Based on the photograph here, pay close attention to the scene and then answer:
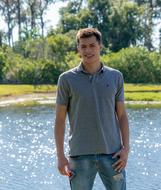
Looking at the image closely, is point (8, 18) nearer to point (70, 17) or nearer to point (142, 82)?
point (70, 17)

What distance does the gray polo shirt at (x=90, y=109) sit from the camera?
5.92 m

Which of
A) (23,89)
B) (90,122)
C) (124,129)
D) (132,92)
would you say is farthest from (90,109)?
(23,89)

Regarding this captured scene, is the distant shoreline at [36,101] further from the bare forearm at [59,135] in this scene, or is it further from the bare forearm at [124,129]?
the bare forearm at [59,135]

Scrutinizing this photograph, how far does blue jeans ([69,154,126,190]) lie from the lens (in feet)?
19.5

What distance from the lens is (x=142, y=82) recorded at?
6438 centimetres

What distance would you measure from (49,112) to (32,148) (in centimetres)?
1749

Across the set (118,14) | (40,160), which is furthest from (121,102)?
(118,14)

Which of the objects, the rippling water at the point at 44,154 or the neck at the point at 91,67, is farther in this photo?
the rippling water at the point at 44,154

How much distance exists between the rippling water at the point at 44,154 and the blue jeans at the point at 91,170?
8482mm

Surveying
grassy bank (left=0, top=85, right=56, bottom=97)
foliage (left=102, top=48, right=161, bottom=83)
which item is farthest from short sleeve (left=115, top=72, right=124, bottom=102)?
foliage (left=102, top=48, right=161, bottom=83)

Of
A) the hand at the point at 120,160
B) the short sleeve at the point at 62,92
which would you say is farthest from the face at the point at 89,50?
the hand at the point at 120,160

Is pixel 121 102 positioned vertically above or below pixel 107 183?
above

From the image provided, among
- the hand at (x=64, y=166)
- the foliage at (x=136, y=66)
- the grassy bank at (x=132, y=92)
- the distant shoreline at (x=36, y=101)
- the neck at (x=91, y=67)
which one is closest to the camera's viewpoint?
the hand at (x=64, y=166)

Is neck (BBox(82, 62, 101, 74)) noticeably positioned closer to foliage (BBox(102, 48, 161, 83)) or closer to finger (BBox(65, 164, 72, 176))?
finger (BBox(65, 164, 72, 176))
